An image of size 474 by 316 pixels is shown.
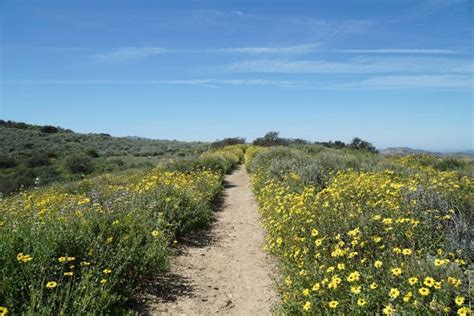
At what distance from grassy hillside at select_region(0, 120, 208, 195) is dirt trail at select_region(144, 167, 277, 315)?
8.67 meters

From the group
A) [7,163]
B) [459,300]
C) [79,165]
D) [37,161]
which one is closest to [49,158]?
[37,161]

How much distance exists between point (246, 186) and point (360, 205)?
11.7 m

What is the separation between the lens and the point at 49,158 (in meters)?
32.3

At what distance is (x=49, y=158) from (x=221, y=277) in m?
30.5

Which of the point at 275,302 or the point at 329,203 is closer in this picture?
the point at 275,302

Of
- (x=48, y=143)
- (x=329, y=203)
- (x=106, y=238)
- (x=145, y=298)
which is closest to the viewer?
(x=145, y=298)

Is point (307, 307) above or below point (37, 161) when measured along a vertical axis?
below

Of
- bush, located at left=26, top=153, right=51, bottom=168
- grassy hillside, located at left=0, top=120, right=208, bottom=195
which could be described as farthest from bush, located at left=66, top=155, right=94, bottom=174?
bush, located at left=26, top=153, right=51, bottom=168

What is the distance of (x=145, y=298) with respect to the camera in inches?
204

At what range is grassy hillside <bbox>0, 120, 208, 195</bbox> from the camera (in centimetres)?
2508

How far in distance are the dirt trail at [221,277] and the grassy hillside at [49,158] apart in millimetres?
8665

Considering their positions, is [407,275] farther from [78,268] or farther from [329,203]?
[78,268]

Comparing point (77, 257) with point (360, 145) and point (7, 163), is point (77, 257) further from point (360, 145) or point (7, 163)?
point (360, 145)

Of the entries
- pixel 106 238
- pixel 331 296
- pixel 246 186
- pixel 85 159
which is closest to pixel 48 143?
pixel 85 159
